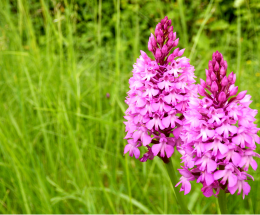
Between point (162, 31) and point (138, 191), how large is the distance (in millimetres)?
1496

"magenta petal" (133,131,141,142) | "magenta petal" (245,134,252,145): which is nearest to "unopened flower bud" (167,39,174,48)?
"magenta petal" (133,131,141,142)

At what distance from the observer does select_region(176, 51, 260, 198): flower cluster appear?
3.31ft

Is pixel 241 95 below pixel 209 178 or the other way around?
the other way around

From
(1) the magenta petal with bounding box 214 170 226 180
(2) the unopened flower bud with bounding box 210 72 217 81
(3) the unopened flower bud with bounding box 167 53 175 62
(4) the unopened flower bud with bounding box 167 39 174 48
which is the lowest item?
(1) the magenta petal with bounding box 214 170 226 180

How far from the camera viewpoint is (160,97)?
1.20m

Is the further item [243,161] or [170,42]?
[170,42]

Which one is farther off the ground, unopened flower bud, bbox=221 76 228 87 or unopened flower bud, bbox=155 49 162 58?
unopened flower bud, bbox=155 49 162 58

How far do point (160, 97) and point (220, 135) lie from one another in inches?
11.1

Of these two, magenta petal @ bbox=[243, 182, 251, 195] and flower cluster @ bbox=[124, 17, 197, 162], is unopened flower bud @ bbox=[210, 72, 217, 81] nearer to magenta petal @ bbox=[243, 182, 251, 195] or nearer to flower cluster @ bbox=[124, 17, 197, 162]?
flower cluster @ bbox=[124, 17, 197, 162]

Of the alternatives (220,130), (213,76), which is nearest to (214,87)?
(213,76)

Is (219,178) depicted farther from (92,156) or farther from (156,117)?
(92,156)

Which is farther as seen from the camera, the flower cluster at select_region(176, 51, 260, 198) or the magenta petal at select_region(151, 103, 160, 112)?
the magenta petal at select_region(151, 103, 160, 112)

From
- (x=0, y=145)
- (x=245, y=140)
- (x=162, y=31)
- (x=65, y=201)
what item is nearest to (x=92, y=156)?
(x=65, y=201)

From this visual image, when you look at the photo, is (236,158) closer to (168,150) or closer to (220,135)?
(220,135)
